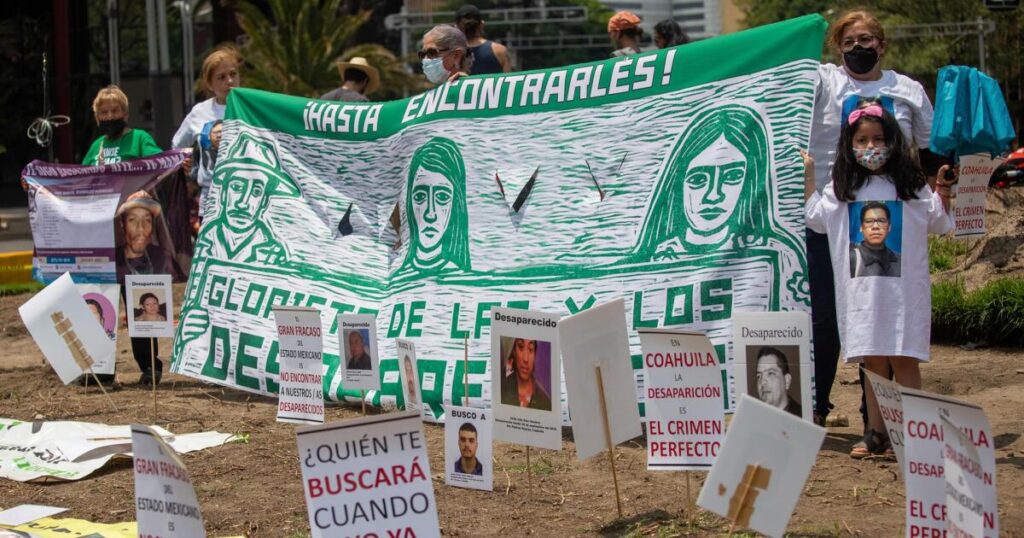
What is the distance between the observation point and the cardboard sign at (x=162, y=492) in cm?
370

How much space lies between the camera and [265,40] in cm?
2998

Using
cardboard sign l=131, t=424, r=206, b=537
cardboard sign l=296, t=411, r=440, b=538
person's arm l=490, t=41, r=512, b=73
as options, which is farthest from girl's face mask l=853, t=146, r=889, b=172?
person's arm l=490, t=41, r=512, b=73

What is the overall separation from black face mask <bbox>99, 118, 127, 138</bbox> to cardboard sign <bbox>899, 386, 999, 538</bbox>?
19.5 ft

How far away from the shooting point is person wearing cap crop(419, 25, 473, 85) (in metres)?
7.22

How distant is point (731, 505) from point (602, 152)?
2.87 meters

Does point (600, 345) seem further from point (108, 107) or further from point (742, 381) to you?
point (108, 107)

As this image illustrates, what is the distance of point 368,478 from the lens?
380 cm

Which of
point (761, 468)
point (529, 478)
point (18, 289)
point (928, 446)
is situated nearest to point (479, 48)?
point (529, 478)

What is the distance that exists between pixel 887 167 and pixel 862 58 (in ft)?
2.02

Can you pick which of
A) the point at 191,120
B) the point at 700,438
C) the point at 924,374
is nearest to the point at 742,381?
the point at 700,438

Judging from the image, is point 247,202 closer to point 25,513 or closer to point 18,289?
point 25,513

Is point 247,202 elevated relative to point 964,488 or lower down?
elevated

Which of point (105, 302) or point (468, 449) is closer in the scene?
point (468, 449)

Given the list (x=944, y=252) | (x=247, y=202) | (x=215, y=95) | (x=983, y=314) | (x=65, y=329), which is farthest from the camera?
(x=944, y=252)
